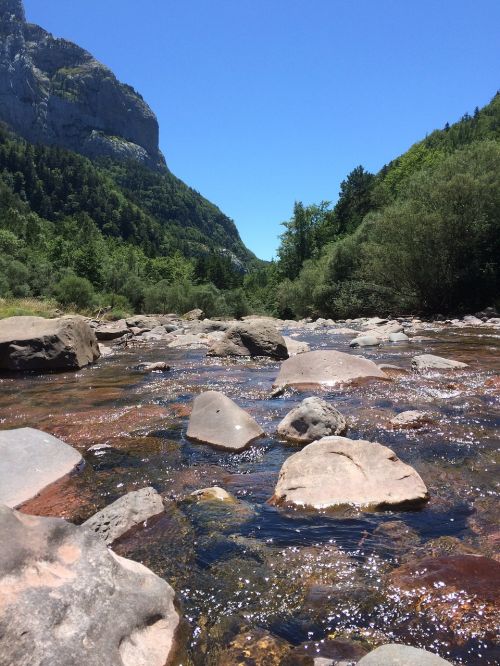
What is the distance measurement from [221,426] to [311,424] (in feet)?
3.45

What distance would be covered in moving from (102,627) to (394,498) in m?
2.42

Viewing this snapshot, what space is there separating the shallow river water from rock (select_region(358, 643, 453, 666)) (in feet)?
0.99

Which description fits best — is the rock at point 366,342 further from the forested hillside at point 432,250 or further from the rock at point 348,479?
the forested hillside at point 432,250

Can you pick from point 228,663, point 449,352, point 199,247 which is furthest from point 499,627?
point 199,247

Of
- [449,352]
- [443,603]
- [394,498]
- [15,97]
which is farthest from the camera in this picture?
[15,97]

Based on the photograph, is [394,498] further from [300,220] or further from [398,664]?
[300,220]

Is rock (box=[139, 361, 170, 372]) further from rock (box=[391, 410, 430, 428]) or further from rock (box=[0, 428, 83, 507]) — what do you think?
rock (box=[391, 410, 430, 428])

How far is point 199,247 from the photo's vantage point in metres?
164

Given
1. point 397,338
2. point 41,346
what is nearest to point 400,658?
point 41,346

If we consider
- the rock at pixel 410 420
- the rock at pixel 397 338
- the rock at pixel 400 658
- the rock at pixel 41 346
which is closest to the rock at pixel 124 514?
the rock at pixel 400 658

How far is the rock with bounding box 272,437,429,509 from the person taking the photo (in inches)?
146

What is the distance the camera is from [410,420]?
5863 millimetres

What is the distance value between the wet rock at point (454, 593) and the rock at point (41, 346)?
10.0 m

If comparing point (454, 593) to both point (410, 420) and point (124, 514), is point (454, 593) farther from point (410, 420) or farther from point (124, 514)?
point (410, 420)
